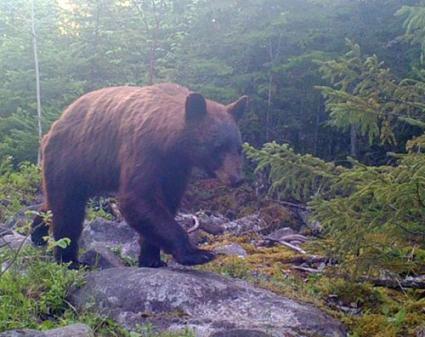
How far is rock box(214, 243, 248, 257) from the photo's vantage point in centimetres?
728

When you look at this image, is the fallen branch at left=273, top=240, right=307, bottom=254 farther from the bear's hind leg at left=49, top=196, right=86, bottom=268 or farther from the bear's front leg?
the bear's hind leg at left=49, top=196, right=86, bottom=268

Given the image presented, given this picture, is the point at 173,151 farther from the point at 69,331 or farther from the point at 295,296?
the point at 69,331

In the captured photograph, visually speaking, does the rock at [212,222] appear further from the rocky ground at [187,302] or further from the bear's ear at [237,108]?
the bear's ear at [237,108]

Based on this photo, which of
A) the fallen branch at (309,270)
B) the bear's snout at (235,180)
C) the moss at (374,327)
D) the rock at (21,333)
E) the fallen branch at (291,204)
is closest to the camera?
the rock at (21,333)

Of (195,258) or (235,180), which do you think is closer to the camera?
(195,258)

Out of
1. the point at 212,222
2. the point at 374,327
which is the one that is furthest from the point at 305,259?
the point at 212,222

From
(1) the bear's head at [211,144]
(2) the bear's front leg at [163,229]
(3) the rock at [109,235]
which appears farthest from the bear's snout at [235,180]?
(3) the rock at [109,235]

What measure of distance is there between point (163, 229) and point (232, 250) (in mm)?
2389

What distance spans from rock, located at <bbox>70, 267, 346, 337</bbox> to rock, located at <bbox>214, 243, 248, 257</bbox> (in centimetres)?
210

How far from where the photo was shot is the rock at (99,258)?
5.95m

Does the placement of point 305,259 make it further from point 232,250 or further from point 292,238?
point 292,238

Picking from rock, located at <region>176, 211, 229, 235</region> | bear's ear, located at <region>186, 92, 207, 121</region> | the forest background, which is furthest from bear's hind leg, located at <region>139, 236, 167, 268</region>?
the forest background

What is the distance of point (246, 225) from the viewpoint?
9.40 metres

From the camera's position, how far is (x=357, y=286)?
5691 millimetres
